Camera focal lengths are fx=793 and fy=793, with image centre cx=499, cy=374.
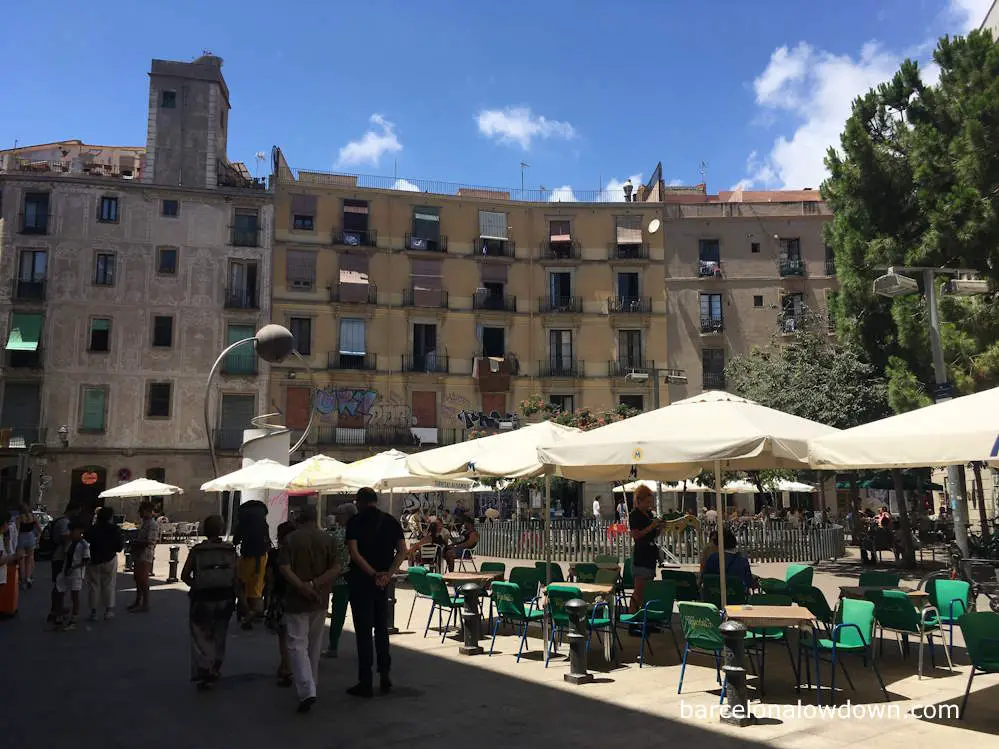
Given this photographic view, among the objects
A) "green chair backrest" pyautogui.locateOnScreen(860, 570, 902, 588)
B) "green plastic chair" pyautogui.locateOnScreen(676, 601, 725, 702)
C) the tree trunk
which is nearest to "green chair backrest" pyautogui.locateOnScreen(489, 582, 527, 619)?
"green plastic chair" pyautogui.locateOnScreen(676, 601, 725, 702)

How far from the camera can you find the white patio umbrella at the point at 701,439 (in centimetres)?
706

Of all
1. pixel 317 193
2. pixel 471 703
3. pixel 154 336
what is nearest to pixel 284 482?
pixel 471 703

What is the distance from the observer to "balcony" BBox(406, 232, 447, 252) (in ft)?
126

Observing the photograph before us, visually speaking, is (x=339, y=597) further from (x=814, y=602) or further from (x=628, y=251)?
(x=628, y=251)

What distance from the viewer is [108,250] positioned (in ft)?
115

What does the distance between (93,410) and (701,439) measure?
108 feet

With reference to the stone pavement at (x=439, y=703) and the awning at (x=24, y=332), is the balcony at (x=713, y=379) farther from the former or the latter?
the stone pavement at (x=439, y=703)

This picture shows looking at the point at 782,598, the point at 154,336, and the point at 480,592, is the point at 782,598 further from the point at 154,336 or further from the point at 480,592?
the point at 154,336

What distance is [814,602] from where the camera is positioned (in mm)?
7863

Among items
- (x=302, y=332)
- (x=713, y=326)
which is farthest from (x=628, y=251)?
(x=302, y=332)

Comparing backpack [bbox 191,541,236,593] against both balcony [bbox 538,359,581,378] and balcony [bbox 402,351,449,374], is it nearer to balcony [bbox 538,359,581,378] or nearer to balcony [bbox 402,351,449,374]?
balcony [bbox 402,351,449,374]

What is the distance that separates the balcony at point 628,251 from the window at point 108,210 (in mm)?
23061

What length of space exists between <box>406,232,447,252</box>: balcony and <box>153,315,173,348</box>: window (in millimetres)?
11398

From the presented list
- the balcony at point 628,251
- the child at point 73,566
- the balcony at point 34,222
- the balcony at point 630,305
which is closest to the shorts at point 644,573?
the child at point 73,566
